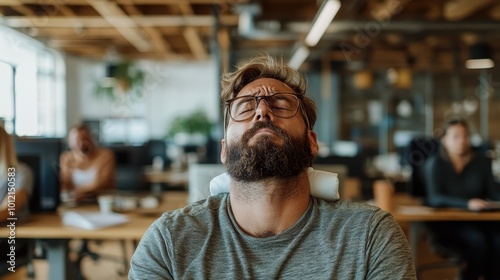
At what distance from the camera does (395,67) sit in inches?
460

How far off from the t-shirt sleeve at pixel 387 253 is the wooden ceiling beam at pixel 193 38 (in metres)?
5.64

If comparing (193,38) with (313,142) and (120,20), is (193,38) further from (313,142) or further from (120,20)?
(313,142)

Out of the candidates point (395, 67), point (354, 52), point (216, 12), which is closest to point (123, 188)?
point (216, 12)

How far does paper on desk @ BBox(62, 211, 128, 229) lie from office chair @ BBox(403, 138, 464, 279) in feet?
7.16

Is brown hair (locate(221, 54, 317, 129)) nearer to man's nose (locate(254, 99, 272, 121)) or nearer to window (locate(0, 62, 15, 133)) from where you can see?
man's nose (locate(254, 99, 272, 121))

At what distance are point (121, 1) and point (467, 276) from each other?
4769 millimetres

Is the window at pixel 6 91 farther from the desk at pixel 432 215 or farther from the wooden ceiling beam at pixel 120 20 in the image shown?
the wooden ceiling beam at pixel 120 20

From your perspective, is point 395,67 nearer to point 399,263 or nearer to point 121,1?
point 121,1

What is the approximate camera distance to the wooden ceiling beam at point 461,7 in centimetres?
626

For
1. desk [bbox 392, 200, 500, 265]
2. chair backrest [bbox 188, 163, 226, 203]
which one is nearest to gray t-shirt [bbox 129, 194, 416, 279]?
chair backrest [bbox 188, 163, 226, 203]

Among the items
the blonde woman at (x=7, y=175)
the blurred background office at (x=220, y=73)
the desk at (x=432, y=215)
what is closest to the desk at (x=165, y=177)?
the blurred background office at (x=220, y=73)

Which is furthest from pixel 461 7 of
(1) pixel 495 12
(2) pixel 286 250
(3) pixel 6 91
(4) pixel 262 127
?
(3) pixel 6 91

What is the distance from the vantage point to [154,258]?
1574 mm

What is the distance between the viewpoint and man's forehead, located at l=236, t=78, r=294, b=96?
1744 mm
